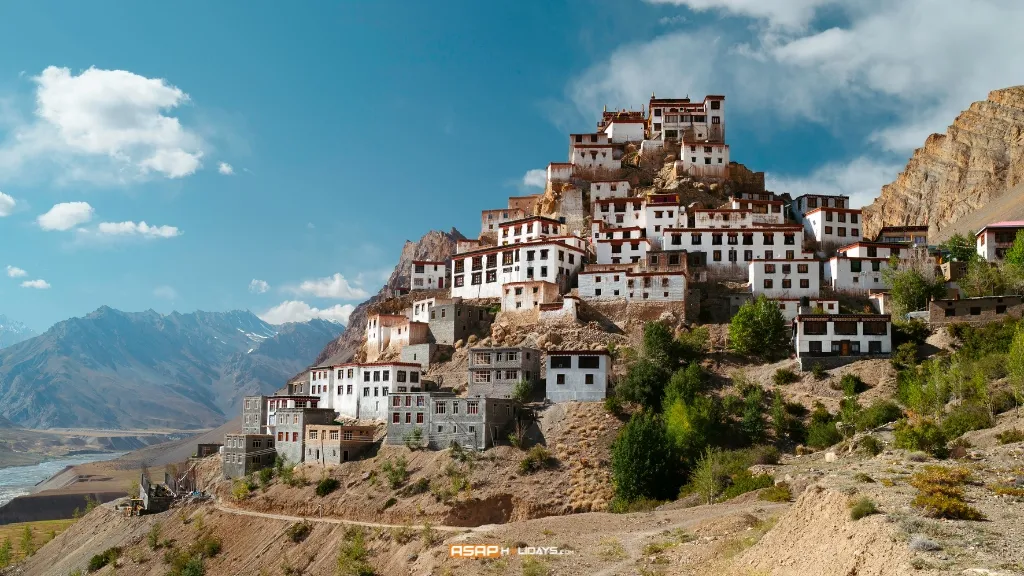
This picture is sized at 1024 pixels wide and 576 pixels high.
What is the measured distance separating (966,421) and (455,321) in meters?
36.3

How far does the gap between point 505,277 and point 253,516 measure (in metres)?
25.3

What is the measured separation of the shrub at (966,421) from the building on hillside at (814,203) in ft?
121

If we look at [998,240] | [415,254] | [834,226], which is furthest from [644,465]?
[415,254]

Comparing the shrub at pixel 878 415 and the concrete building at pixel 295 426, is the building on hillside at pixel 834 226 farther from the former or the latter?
the concrete building at pixel 295 426

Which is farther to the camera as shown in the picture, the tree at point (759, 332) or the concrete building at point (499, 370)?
the concrete building at point (499, 370)

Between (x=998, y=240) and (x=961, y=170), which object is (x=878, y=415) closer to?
Result: (x=998, y=240)

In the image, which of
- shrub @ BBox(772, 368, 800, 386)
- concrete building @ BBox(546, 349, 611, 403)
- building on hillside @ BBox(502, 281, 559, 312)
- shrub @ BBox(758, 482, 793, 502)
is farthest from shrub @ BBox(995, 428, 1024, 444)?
building on hillside @ BBox(502, 281, 559, 312)

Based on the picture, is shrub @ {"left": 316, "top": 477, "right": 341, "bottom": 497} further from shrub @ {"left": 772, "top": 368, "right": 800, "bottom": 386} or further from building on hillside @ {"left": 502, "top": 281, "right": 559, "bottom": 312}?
shrub @ {"left": 772, "top": 368, "right": 800, "bottom": 386}

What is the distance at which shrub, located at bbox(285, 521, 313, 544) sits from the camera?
5338 cm

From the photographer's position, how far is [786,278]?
64.6 m

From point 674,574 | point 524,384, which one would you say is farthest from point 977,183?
point 674,574

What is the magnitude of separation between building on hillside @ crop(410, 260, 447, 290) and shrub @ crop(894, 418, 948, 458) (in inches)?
1755

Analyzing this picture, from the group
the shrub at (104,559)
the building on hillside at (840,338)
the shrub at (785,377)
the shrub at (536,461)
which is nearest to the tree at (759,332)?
the building on hillside at (840,338)

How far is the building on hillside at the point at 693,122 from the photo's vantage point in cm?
8994
